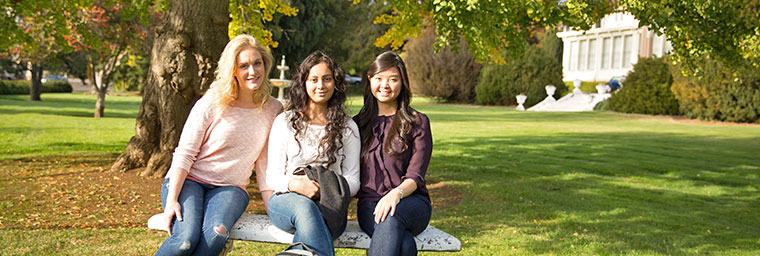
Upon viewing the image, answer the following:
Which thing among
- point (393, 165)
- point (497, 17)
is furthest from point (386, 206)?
point (497, 17)

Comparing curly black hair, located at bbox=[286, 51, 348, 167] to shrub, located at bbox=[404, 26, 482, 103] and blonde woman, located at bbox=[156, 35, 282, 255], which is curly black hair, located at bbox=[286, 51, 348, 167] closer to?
blonde woman, located at bbox=[156, 35, 282, 255]

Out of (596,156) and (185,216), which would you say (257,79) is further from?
(596,156)

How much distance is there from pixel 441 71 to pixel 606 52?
39.2 feet

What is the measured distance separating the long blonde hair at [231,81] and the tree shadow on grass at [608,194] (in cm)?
269

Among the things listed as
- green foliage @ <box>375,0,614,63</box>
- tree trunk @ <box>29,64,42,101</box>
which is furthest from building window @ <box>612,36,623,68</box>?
green foliage @ <box>375,0,614,63</box>

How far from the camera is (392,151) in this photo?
3457 millimetres

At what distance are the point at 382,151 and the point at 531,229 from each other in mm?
2760

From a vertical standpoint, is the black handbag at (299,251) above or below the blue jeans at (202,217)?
below

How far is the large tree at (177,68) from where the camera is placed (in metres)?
6.56

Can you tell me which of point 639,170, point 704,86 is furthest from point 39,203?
point 704,86

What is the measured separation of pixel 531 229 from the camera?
574 centimetres

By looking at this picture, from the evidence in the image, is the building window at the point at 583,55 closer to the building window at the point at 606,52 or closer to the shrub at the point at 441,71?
the building window at the point at 606,52

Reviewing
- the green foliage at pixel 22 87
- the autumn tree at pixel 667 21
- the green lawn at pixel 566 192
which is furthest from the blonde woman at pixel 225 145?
the green foliage at pixel 22 87

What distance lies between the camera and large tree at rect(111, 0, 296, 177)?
6.56m
